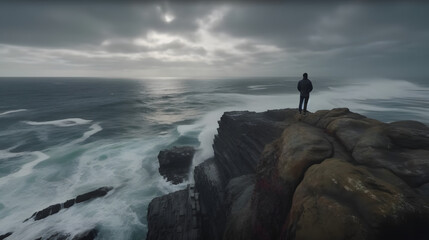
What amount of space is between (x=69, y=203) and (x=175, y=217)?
11.4 meters

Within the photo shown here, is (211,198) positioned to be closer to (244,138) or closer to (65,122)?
(244,138)

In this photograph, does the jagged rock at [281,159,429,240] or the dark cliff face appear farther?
the dark cliff face

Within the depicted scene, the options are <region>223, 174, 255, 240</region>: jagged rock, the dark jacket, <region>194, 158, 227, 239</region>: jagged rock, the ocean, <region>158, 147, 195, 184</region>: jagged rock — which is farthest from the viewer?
<region>158, 147, 195, 184</region>: jagged rock

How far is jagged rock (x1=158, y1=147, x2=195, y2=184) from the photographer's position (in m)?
23.1

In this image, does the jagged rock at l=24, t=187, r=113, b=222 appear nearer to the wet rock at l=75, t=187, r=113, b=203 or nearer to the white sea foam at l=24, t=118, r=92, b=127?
the wet rock at l=75, t=187, r=113, b=203

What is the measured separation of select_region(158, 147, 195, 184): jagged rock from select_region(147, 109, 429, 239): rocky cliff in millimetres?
7861

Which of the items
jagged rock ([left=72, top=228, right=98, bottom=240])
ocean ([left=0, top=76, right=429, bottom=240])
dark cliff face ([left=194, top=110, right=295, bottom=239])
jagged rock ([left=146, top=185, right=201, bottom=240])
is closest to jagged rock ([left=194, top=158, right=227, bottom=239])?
dark cliff face ([left=194, top=110, right=295, bottom=239])

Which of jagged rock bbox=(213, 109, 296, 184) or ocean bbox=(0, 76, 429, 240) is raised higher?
jagged rock bbox=(213, 109, 296, 184)

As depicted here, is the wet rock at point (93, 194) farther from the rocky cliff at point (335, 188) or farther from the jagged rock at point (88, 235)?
the rocky cliff at point (335, 188)

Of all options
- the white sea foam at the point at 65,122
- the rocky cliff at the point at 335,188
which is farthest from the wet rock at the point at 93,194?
the white sea foam at the point at 65,122

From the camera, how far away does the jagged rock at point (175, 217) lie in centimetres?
1397

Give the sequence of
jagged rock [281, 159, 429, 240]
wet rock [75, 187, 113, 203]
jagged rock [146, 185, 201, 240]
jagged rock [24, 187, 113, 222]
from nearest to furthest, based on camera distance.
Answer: jagged rock [281, 159, 429, 240]
jagged rock [146, 185, 201, 240]
jagged rock [24, 187, 113, 222]
wet rock [75, 187, 113, 203]

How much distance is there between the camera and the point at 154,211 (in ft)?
50.9

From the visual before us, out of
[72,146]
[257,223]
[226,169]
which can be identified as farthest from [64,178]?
[257,223]
